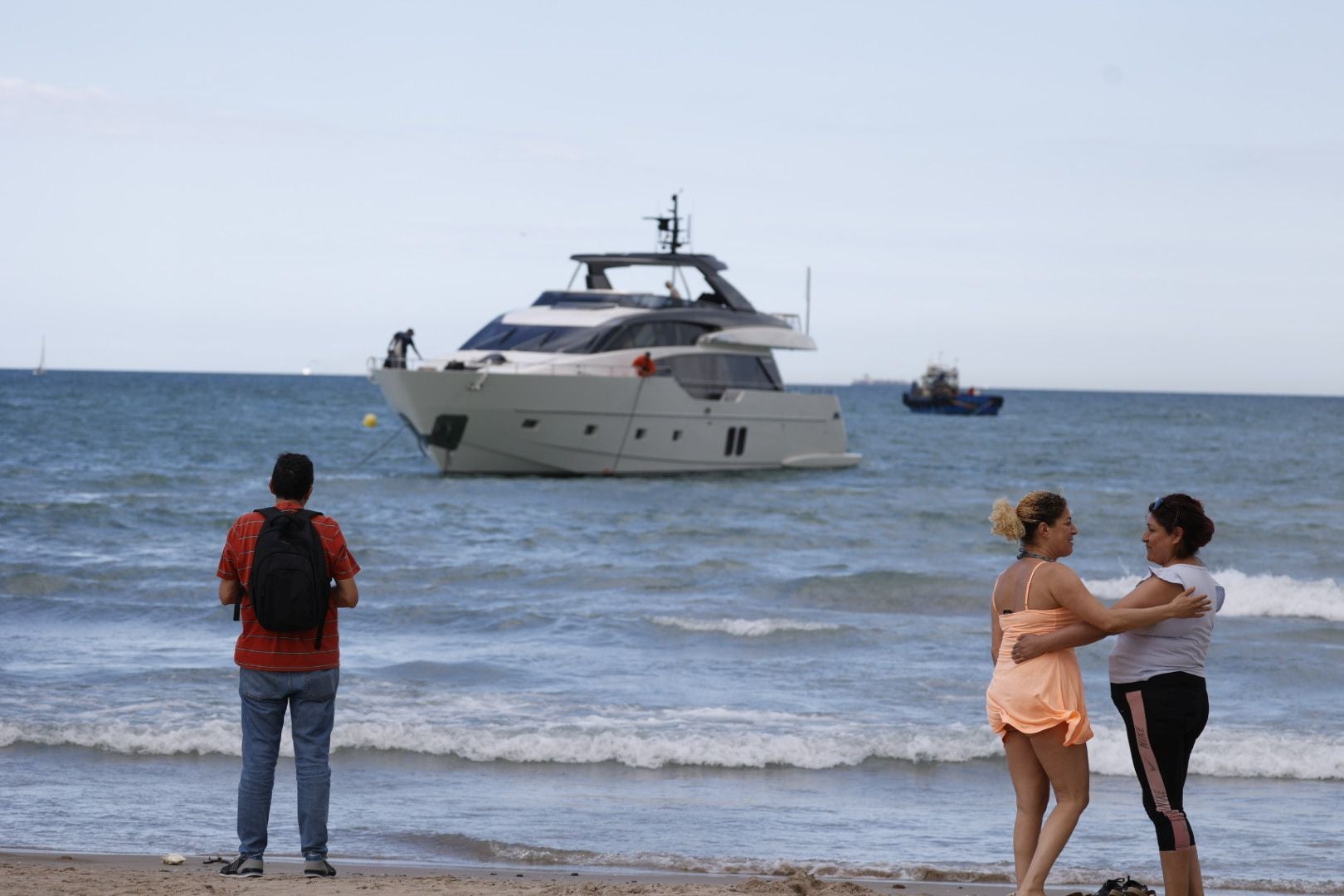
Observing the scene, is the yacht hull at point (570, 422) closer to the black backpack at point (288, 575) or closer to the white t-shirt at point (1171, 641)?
the black backpack at point (288, 575)

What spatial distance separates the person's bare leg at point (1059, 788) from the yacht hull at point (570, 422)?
77.2ft

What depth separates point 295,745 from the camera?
5039 millimetres

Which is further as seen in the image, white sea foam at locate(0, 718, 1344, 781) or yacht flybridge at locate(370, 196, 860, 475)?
yacht flybridge at locate(370, 196, 860, 475)

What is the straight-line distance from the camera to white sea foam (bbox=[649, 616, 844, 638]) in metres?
12.8

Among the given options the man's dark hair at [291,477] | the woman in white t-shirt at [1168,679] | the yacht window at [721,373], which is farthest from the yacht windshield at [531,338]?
the woman in white t-shirt at [1168,679]

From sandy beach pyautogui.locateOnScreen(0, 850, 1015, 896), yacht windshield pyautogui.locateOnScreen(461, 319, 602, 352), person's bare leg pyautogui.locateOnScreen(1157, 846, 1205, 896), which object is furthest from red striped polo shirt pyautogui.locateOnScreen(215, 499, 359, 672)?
yacht windshield pyautogui.locateOnScreen(461, 319, 602, 352)

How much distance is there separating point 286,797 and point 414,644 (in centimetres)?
500

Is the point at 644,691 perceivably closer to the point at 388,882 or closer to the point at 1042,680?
the point at 388,882

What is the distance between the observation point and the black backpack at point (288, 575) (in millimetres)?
4742

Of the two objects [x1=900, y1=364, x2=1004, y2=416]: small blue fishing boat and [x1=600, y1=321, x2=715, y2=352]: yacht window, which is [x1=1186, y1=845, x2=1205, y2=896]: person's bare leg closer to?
[x1=600, y1=321, x2=715, y2=352]: yacht window

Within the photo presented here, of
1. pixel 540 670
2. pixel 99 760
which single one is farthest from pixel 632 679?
pixel 99 760

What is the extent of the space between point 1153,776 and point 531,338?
25.5 meters

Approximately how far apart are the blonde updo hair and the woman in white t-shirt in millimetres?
267

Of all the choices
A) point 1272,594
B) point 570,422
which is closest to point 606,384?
point 570,422
